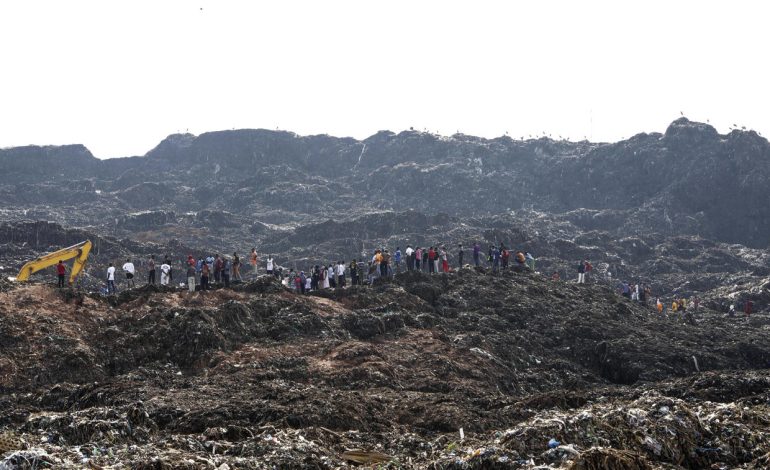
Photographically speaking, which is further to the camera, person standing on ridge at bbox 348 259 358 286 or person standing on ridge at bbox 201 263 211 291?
person standing on ridge at bbox 348 259 358 286

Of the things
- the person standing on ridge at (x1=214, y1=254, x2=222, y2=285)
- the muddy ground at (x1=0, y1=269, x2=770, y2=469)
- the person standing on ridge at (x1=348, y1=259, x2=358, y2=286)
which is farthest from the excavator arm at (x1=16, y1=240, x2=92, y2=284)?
the person standing on ridge at (x1=348, y1=259, x2=358, y2=286)

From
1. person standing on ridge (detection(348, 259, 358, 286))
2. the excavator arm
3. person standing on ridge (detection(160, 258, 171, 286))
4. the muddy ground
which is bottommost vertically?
the muddy ground

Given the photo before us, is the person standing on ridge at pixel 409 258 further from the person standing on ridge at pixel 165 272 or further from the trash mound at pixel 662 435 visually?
the trash mound at pixel 662 435

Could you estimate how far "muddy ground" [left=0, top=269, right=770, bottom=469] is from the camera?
11234 mm

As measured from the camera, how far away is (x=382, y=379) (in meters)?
20.2

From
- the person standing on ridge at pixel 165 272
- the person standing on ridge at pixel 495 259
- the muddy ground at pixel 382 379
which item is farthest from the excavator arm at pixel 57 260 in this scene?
the person standing on ridge at pixel 495 259

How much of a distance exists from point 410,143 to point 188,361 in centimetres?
6896

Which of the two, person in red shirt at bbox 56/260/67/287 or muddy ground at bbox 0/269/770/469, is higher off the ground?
person in red shirt at bbox 56/260/67/287

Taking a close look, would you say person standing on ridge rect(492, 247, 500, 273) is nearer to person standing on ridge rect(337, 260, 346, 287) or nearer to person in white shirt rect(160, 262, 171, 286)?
person standing on ridge rect(337, 260, 346, 287)

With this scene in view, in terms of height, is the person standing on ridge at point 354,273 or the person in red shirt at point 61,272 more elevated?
the person in red shirt at point 61,272

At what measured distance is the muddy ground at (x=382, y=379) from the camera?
36.9 ft

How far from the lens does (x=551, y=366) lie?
24.4 m

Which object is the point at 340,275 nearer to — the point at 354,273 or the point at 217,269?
the point at 354,273

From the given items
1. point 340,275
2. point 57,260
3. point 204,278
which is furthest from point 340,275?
point 57,260
